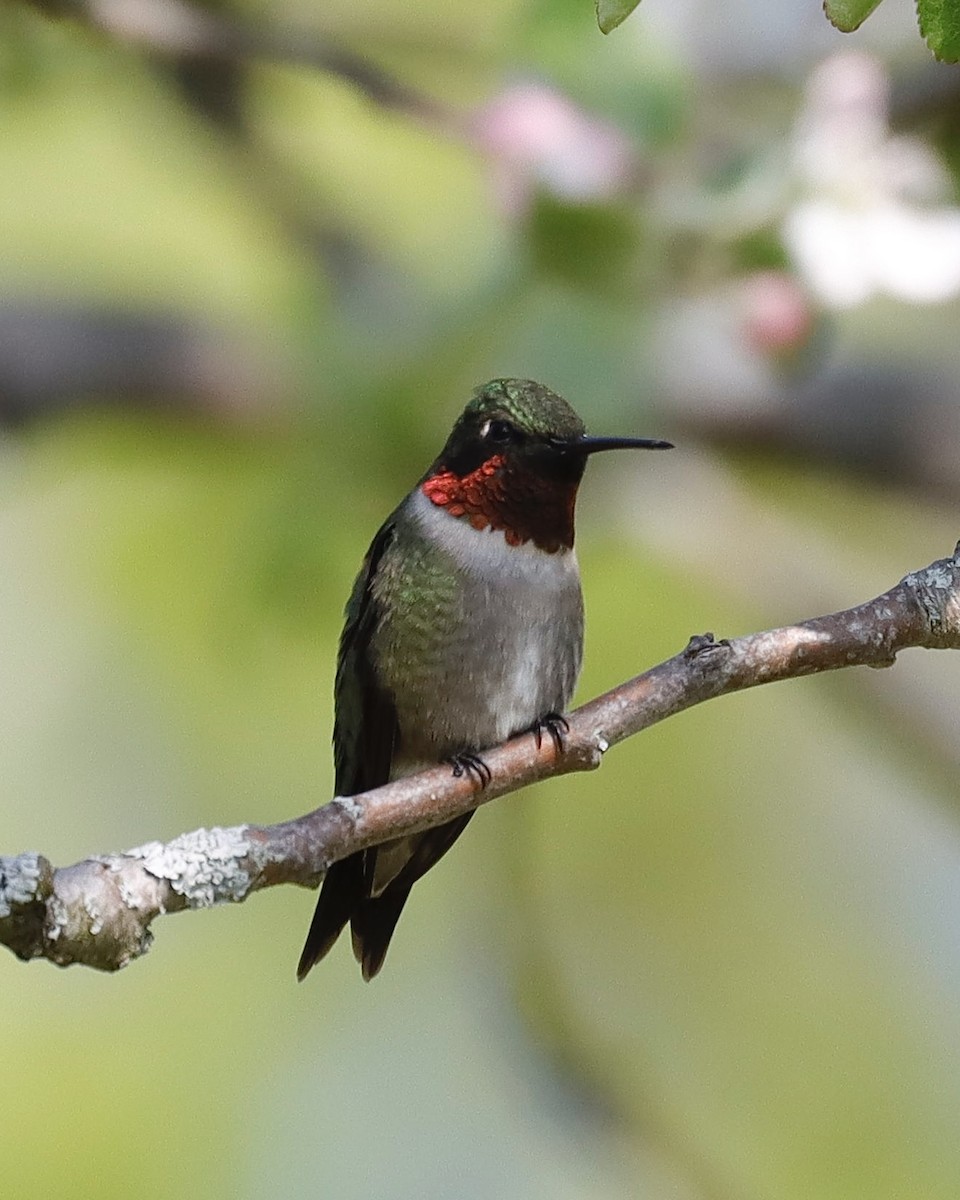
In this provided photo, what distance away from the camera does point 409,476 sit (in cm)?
401

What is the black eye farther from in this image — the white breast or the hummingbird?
the white breast

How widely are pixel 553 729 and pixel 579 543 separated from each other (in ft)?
5.84

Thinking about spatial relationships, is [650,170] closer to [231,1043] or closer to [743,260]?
[743,260]

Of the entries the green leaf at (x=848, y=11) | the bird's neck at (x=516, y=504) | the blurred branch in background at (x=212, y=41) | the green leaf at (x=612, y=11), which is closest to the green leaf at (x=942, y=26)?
the green leaf at (x=848, y=11)

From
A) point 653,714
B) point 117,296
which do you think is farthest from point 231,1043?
point 653,714

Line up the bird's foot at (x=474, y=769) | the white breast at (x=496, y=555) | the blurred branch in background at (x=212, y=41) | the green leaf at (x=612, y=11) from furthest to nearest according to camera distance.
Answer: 1. the blurred branch in background at (x=212, y=41)
2. the white breast at (x=496, y=555)
3. the bird's foot at (x=474, y=769)
4. the green leaf at (x=612, y=11)

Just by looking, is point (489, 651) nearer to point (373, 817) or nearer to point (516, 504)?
point (516, 504)

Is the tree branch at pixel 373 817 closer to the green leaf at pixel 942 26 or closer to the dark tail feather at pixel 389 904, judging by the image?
the dark tail feather at pixel 389 904

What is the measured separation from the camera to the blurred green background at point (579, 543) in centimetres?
368

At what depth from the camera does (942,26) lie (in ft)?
3.37

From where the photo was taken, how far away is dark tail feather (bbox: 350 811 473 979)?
3.15 metres

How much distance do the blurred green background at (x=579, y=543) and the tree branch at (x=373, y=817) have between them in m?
1.08

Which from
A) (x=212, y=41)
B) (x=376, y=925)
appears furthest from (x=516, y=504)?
(x=212, y=41)

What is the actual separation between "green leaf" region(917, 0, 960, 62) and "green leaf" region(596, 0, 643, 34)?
20 cm
